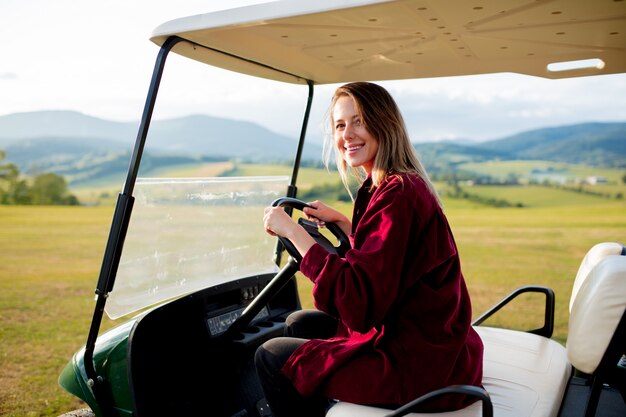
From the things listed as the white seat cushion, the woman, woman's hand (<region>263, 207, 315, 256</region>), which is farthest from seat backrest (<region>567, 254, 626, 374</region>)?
woman's hand (<region>263, 207, 315, 256</region>)

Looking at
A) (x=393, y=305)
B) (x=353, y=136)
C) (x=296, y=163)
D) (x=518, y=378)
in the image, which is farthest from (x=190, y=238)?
(x=518, y=378)

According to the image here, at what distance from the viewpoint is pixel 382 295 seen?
61.7 inches

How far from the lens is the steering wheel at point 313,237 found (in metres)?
1.89

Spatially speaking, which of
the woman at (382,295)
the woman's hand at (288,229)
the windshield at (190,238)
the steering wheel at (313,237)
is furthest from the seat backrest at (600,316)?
the windshield at (190,238)

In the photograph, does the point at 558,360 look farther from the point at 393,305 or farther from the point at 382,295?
the point at 382,295

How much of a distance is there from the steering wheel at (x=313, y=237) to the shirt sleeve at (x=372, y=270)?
0.24 m

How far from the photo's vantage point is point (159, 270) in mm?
2330

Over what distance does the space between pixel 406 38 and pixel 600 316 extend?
1.12 meters

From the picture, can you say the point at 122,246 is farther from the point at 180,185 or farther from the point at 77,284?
the point at 77,284

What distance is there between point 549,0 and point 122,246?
4.96 feet

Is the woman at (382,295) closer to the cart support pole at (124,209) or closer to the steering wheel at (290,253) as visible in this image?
the steering wheel at (290,253)

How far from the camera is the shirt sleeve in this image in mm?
1562

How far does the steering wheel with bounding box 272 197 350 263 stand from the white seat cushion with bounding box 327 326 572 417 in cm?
49

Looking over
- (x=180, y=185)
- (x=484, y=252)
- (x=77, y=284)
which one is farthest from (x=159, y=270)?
(x=484, y=252)
